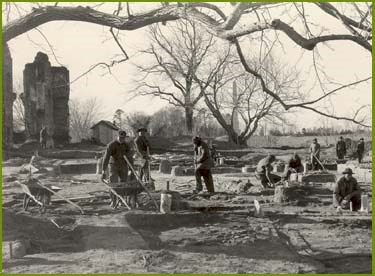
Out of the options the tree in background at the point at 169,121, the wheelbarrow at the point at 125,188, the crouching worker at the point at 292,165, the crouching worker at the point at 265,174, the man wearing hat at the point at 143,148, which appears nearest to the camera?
the wheelbarrow at the point at 125,188

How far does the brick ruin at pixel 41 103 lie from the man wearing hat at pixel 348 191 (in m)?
28.5

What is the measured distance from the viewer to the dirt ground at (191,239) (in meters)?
6.42

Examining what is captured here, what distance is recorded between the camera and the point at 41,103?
37.8 m

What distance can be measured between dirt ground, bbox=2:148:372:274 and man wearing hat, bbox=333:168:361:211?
41 cm

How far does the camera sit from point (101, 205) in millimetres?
11633

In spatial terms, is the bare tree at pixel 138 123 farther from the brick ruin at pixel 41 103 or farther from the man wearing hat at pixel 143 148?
the man wearing hat at pixel 143 148

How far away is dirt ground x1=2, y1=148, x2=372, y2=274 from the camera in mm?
6422

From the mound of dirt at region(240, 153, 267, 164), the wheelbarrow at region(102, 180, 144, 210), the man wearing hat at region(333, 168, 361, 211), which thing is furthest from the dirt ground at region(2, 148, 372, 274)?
the mound of dirt at region(240, 153, 267, 164)

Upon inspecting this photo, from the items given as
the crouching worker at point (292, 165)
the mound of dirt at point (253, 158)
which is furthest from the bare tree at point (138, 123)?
the crouching worker at point (292, 165)

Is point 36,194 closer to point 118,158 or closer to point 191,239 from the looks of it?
point 118,158

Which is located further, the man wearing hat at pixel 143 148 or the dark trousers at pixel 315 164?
the dark trousers at pixel 315 164

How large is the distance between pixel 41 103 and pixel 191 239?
105 feet

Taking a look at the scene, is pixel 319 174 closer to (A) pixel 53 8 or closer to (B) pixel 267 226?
(B) pixel 267 226

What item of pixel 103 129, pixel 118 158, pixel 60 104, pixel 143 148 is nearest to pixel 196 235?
pixel 118 158
